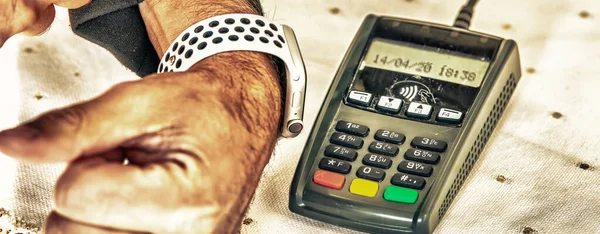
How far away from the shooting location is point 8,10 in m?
0.40

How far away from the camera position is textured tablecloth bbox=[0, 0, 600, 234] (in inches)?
16.4

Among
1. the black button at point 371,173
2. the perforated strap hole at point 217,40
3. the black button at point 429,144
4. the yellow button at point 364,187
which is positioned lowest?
the yellow button at point 364,187

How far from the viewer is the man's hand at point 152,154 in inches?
10.7

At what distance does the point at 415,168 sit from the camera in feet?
1.34

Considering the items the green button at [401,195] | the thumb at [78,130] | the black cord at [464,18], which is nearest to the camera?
the thumb at [78,130]

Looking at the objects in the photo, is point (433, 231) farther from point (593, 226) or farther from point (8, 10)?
point (8, 10)

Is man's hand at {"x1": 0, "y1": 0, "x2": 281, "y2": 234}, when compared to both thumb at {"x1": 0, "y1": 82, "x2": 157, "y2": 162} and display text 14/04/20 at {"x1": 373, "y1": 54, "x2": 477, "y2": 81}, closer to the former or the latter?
thumb at {"x1": 0, "y1": 82, "x2": 157, "y2": 162}

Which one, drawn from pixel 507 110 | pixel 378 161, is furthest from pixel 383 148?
pixel 507 110

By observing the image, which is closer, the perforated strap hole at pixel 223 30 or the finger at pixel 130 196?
the finger at pixel 130 196

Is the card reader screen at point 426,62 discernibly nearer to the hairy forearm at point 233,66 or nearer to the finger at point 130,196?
the hairy forearm at point 233,66

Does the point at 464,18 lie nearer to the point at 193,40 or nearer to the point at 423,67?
the point at 423,67

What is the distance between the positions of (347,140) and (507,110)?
0.13 meters

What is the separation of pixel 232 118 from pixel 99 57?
249 mm

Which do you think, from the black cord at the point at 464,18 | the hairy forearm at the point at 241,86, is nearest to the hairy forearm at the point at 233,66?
the hairy forearm at the point at 241,86
